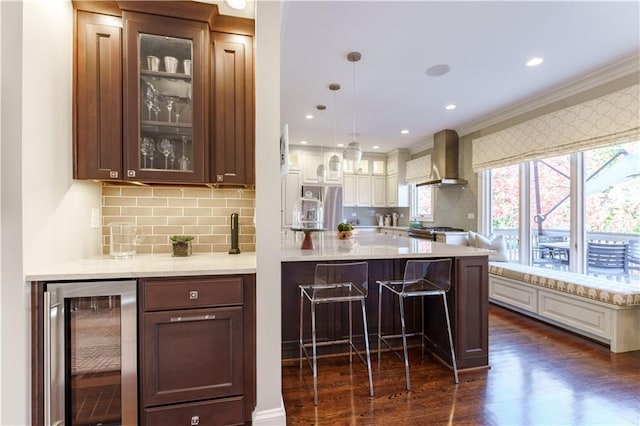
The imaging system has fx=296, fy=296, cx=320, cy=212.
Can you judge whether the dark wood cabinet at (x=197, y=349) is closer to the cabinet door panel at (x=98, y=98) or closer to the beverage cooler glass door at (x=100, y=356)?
the beverage cooler glass door at (x=100, y=356)

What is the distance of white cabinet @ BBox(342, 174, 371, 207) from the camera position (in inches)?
273

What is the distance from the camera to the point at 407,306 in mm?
2693

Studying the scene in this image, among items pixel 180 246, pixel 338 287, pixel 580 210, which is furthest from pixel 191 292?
pixel 580 210

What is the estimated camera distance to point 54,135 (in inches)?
63.8

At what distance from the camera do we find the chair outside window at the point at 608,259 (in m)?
3.18

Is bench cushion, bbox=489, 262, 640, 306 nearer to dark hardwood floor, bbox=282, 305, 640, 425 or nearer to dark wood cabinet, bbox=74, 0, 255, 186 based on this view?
dark hardwood floor, bbox=282, 305, 640, 425

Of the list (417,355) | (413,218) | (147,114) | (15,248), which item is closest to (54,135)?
(147,114)

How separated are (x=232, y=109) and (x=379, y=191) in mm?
5646

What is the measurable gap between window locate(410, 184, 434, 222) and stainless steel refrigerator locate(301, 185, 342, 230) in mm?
1754

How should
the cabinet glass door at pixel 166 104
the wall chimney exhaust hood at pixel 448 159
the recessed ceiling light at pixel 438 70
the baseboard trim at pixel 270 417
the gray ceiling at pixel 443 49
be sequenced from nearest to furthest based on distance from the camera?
the baseboard trim at pixel 270 417 → the cabinet glass door at pixel 166 104 → the gray ceiling at pixel 443 49 → the recessed ceiling light at pixel 438 70 → the wall chimney exhaust hood at pixel 448 159

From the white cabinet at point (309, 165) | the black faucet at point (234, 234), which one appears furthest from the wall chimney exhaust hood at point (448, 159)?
the black faucet at point (234, 234)

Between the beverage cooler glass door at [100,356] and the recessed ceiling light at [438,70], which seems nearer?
the beverage cooler glass door at [100,356]

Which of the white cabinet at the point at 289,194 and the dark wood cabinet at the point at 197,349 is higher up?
the white cabinet at the point at 289,194

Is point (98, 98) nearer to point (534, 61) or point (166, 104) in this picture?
point (166, 104)
